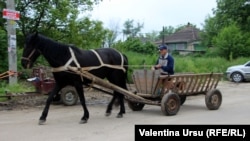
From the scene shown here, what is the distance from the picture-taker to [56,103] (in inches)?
508

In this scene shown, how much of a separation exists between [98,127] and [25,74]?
8433mm

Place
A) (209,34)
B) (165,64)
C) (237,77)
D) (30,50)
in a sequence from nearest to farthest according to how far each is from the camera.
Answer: (30,50) < (165,64) < (237,77) < (209,34)

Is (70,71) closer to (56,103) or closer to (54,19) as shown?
(56,103)

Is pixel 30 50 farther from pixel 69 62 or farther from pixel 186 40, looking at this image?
pixel 186 40

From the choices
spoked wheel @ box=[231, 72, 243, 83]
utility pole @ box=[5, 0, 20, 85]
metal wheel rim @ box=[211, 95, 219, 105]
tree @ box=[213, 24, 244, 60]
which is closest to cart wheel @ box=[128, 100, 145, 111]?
metal wheel rim @ box=[211, 95, 219, 105]

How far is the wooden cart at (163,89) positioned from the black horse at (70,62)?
300 millimetres

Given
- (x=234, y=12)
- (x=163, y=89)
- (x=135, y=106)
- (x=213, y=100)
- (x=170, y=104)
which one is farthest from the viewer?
(x=234, y=12)

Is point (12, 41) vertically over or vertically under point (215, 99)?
over

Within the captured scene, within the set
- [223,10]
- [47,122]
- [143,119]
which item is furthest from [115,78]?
[223,10]

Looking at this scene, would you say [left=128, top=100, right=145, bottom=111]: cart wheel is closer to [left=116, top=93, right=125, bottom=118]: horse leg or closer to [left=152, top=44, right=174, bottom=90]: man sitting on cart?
[left=116, top=93, right=125, bottom=118]: horse leg

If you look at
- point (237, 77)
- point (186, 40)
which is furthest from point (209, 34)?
point (237, 77)

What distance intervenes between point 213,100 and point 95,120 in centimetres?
363

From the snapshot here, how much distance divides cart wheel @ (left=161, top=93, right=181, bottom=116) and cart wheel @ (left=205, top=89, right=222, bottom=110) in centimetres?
126

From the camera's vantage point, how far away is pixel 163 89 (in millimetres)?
10812
